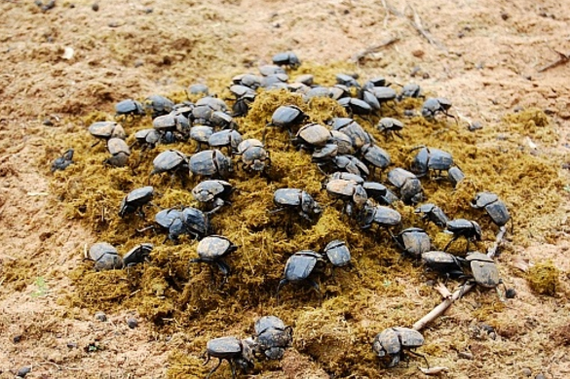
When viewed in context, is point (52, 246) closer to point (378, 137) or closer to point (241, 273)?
point (241, 273)

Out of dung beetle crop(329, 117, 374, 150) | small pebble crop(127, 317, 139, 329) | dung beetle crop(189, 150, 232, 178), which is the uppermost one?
dung beetle crop(189, 150, 232, 178)

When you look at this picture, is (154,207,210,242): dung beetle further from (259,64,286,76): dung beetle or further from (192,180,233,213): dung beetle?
(259,64,286,76): dung beetle

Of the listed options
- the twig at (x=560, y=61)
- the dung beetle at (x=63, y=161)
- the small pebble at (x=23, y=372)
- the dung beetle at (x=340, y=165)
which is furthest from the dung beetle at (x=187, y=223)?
the twig at (x=560, y=61)

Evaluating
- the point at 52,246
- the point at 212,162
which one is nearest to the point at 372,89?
the point at 212,162

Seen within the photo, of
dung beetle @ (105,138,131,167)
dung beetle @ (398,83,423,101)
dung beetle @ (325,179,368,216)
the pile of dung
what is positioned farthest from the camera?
dung beetle @ (398,83,423,101)

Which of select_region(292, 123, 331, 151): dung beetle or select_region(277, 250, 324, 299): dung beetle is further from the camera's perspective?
select_region(292, 123, 331, 151): dung beetle

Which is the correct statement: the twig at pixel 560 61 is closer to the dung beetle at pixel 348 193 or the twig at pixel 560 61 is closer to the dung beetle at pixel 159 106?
the dung beetle at pixel 348 193

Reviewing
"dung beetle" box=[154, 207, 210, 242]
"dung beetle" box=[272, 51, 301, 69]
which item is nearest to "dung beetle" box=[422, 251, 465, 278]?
"dung beetle" box=[154, 207, 210, 242]

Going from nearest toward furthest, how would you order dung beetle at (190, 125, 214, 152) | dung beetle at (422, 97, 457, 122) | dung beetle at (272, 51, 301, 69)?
dung beetle at (190, 125, 214, 152)
dung beetle at (422, 97, 457, 122)
dung beetle at (272, 51, 301, 69)
